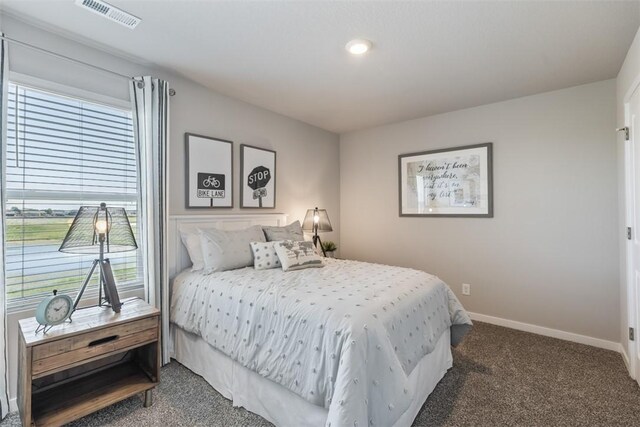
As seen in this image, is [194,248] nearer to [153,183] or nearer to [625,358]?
[153,183]

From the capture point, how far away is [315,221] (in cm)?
384

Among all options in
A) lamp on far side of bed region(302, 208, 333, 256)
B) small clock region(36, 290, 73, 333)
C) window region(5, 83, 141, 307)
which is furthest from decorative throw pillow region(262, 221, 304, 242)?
small clock region(36, 290, 73, 333)

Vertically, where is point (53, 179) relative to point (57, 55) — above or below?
below

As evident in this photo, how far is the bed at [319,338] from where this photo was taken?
1.43 m

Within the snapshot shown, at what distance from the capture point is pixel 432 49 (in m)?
2.25

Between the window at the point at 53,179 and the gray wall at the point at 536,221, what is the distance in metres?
3.17

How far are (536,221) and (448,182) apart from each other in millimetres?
981

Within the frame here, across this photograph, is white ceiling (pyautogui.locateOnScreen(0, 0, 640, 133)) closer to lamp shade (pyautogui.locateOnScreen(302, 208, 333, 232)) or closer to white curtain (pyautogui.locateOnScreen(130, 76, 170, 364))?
white curtain (pyautogui.locateOnScreen(130, 76, 170, 364))

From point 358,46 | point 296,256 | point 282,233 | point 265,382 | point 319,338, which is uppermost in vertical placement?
Answer: point 358,46

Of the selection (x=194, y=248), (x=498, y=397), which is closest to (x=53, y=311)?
(x=194, y=248)

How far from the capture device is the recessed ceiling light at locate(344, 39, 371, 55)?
2133mm

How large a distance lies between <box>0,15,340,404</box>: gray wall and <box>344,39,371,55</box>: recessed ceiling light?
4.96ft

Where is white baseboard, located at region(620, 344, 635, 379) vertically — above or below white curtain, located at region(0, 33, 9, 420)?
below

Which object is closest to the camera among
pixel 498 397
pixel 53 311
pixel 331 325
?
pixel 331 325
